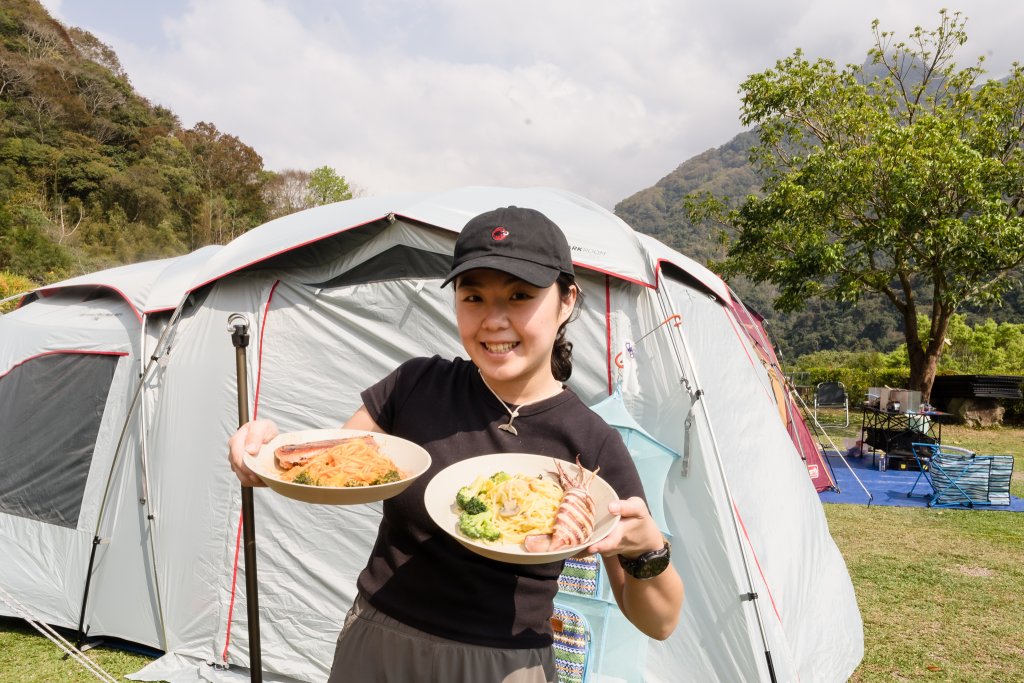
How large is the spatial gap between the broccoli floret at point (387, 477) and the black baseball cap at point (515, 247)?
1.39 feet

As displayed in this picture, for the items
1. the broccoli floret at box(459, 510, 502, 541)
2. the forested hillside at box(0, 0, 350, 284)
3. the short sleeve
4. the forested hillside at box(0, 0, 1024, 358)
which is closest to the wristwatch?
the broccoli floret at box(459, 510, 502, 541)

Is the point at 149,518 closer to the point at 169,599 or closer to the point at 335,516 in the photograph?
the point at 169,599

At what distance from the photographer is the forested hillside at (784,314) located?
3509 cm

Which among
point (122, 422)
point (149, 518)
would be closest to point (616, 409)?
point (149, 518)

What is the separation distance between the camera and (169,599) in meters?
3.82

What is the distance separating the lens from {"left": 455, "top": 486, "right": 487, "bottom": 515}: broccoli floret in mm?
1323

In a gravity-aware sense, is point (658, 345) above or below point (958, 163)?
below

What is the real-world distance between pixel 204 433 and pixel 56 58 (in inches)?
1696

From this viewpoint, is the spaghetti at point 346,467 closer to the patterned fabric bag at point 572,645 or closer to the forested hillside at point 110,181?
the patterned fabric bag at point 572,645

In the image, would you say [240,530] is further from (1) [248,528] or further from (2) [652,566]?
(2) [652,566]

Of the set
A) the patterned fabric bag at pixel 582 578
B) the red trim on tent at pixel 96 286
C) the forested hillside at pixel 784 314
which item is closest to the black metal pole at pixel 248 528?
the patterned fabric bag at pixel 582 578

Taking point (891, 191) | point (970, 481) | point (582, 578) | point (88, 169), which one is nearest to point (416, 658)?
point (582, 578)

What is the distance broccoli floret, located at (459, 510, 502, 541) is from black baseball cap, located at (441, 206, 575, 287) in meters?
0.48

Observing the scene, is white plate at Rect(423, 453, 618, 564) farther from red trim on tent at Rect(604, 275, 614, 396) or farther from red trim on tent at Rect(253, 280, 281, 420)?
red trim on tent at Rect(253, 280, 281, 420)
